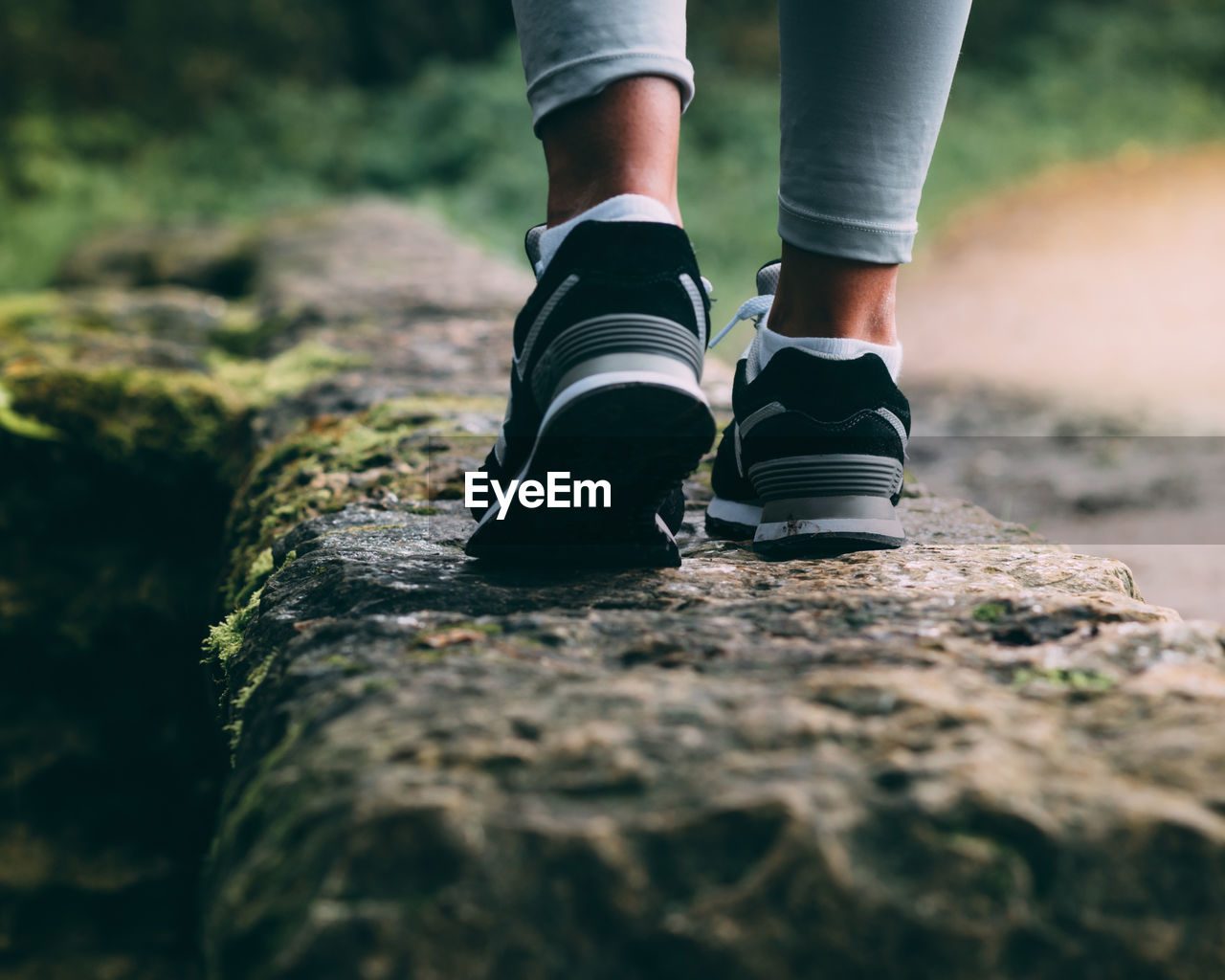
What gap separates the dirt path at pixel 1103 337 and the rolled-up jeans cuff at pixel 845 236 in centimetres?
190

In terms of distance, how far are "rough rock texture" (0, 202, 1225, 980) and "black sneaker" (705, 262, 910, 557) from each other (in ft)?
0.26

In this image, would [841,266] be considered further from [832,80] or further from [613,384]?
[613,384]

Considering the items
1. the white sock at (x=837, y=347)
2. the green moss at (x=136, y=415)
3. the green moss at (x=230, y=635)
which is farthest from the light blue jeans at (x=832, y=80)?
the green moss at (x=136, y=415)

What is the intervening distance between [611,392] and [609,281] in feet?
0.51

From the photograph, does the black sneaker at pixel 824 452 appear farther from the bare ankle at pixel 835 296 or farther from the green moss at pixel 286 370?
the green moss at pixel 286 370

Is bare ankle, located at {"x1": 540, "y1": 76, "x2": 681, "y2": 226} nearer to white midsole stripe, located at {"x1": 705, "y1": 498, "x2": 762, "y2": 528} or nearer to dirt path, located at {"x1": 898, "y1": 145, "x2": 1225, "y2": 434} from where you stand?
white midsole stripe, located at {"x1": 705, "y1": 498, "x2": 762, "y2": 528}

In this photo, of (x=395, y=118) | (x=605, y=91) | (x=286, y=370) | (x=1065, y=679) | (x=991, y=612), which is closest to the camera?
(x=1065, y=679)

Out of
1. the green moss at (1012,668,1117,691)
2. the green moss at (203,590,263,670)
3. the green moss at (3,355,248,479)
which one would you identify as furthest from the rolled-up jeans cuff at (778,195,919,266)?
the green moss at (3,355,248,479)

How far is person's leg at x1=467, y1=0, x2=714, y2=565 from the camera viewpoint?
1086 mm

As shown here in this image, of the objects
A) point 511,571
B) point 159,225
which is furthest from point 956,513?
point 159,225

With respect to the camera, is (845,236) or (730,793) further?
(845,236)

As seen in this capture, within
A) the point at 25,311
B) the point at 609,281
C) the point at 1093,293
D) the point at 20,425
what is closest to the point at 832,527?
the point at 609,281

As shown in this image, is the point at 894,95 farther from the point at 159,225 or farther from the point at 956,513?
the point at 159,225

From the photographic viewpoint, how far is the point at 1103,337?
655cm
